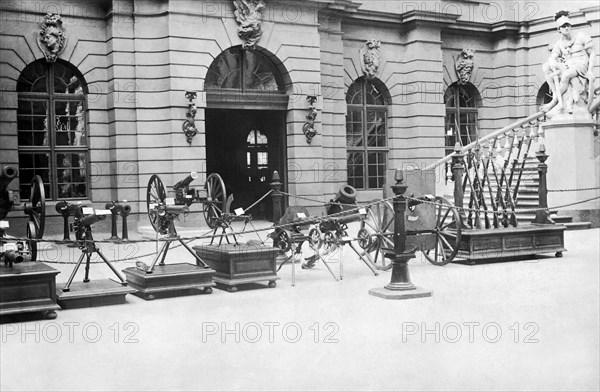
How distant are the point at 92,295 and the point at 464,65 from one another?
20.1 metres

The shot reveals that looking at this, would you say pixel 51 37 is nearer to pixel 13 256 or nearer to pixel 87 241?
pixel 87 241

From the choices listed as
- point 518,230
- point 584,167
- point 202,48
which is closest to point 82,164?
point 202,48

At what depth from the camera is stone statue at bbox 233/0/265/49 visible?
66.4 feet

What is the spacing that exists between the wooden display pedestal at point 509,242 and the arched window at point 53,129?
11133mm

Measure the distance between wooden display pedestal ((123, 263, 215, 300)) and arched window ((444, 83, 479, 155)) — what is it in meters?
17.3

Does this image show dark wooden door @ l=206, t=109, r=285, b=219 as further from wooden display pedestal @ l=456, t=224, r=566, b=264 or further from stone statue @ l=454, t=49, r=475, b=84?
wooden display pedestal @ l=456, t=224, r=566, b=264

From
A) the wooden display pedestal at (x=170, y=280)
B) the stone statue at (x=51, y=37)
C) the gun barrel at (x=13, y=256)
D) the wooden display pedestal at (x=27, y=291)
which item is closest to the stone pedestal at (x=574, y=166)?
the wooden display pedestal at (x=170, y=280)

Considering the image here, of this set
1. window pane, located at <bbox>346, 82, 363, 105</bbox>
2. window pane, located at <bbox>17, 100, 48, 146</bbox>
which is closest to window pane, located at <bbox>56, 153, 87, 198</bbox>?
window pane, located at <bbox>17, 100, 48, 146</bbox>

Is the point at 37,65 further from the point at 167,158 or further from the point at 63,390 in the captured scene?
the point at 63,390

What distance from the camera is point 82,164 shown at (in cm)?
2002

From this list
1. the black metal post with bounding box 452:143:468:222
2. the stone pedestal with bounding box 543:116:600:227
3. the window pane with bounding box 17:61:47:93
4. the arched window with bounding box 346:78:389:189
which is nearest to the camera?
the black metal post with bounding box 452:143:468:222

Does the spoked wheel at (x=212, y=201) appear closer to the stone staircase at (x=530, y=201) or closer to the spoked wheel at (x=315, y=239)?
the spoked wheel at (x=315, y=239)

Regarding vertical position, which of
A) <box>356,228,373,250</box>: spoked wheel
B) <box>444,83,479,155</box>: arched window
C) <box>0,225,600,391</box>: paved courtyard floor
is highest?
<box>444,83,479,155</box>: arched window

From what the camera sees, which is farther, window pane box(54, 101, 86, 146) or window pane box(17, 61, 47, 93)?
window pane box(54, 101, 86, 146)
